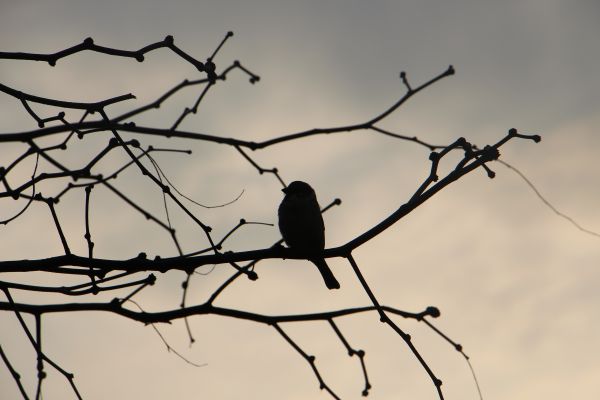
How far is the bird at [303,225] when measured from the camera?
6.98 m

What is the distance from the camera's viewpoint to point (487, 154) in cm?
350

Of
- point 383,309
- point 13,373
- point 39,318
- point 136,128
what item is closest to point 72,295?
point 39,318

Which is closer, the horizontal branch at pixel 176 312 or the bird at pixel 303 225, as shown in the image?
the horizontal branch at pixel 176 312

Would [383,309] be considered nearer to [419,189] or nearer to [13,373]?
[419,189]

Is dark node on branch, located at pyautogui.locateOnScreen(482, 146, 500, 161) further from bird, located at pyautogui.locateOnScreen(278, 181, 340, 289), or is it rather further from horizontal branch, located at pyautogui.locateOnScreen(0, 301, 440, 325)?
bird, located at pyautogui.locateOnScreen(278, 181, 340, 289)

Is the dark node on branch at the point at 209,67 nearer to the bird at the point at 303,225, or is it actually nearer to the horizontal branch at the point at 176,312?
the horizontal branch at the point at 176,312

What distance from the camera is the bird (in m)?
6.98

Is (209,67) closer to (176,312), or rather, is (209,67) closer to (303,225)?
(176,312)

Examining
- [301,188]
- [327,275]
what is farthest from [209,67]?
[301,188]

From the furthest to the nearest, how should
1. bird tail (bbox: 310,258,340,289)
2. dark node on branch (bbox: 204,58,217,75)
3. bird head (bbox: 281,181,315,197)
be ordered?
bird head (bbox: 281,181,315,197) → bird tail (bbox: 310,258,340,289) → dark node on branch (bbox: 204,58,217,75)

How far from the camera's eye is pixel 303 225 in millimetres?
7164

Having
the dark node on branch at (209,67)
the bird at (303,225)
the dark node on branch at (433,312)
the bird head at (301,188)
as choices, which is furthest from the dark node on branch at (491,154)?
the bird head at (301,188)

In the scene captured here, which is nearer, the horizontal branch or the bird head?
the horizontal branch

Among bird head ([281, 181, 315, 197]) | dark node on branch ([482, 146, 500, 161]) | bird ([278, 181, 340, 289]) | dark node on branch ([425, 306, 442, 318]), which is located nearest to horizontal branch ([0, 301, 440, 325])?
dark node on branch ([425, 306, 442, 318])
